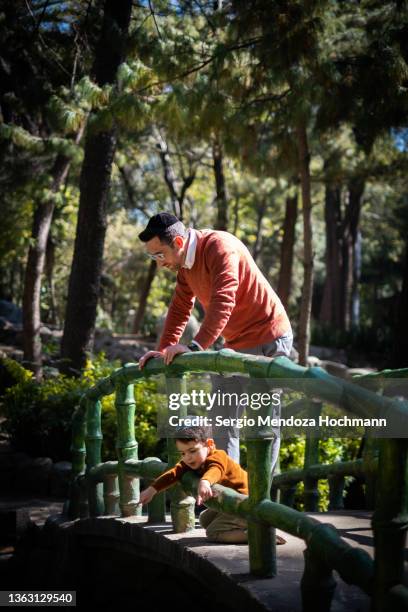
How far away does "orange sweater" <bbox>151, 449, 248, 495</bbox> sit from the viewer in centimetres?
366

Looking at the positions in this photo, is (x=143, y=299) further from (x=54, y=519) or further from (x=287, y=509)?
(x=287, y=509)

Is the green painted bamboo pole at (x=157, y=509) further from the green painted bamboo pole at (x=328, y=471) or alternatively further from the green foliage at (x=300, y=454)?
the green foliage at (x=300, y=454)

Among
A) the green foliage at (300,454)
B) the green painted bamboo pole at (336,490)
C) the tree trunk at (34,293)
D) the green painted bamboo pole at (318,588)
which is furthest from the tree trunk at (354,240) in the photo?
the green painted bamboo pole at (318,588)

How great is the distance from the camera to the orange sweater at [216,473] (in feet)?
12.0

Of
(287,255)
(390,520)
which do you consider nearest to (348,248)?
(287,255)

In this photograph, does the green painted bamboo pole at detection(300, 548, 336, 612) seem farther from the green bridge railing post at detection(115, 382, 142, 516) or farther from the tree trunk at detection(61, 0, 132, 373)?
the tree trunk at detection(61, 0, 132, 373)

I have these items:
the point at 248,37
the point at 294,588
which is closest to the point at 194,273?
the point at 294,588

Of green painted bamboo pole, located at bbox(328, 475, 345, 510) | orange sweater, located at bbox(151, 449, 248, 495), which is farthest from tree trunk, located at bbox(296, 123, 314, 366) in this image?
orange sweater, located at bbox(151, 449, 248, 495)

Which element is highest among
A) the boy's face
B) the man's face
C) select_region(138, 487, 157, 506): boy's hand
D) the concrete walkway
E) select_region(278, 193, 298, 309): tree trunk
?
select_region(278, 193, 298, 309): tree trunk

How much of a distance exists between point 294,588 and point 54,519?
330cm

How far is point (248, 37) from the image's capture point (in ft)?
29.2

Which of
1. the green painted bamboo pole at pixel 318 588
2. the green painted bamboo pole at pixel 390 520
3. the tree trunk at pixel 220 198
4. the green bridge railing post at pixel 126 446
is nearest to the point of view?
the green painted bamboo pole at pixel 390 520

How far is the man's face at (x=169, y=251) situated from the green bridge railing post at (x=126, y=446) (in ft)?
2.73

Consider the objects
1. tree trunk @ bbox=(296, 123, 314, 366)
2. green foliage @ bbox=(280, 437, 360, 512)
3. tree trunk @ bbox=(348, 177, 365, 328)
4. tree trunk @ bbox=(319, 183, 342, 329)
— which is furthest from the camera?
tree trunk @ bbox=(319, 183, 342, 329)
